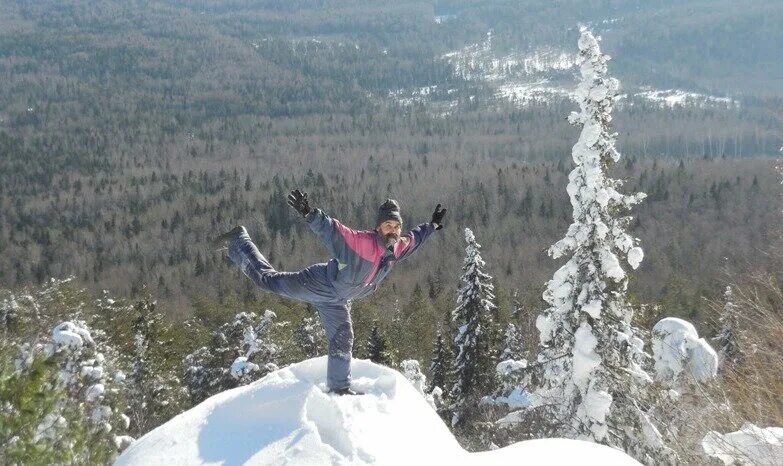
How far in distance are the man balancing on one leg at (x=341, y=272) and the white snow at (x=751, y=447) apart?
3.58 m

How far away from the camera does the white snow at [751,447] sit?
6199 millimetres

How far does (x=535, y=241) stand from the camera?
268 ft

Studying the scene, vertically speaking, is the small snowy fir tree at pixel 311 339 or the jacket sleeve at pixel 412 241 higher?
the jacket sleeve at pixel 412 241

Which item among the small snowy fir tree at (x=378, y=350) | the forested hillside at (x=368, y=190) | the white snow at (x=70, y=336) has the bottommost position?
the forested hillside at (x=368, y=190)

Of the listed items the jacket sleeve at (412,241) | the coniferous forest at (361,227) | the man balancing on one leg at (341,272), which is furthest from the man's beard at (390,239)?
the coniferous forest at (361,227)

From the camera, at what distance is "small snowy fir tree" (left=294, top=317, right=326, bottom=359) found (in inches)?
1149

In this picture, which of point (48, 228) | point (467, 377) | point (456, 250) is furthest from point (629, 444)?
point (48, 228)

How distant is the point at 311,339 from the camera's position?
29.2 meters

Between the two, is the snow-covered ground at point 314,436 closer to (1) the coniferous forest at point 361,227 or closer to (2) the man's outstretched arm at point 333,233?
(2) the man's outstretched arm at point 333,233

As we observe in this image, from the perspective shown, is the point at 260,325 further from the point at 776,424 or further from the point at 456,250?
the point at 456,250

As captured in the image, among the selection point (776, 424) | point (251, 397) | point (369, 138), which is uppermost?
point (251, 397)

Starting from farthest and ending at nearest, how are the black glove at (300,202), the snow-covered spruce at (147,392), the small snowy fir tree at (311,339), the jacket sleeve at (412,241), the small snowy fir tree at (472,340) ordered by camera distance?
the small snowy fir tree at (311,339)
the snow-covered spruce at (147,392)
the small snowy fir tree at (472,340)
the jacket sleeve at (412,241)
the black glove at (300,202)

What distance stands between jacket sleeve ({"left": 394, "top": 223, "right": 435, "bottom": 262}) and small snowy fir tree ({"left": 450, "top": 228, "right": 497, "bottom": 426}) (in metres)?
17.8

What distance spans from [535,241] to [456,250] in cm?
989
